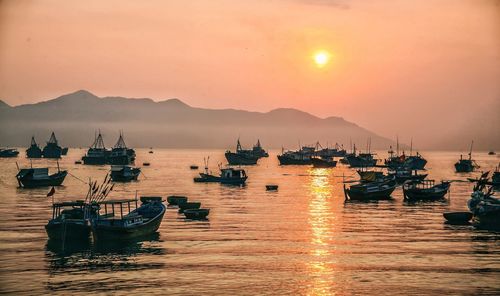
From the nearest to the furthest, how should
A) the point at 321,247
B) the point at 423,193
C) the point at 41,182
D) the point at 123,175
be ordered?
the point at 321,247
the point at 423,193
the point at 41,182
the point at 123,175

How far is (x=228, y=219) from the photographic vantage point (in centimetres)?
7869

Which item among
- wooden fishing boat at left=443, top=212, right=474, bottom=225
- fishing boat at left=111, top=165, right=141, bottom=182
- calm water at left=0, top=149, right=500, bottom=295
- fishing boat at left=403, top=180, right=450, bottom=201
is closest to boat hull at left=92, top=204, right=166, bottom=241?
calm water at left=0, top=149, right=500, bottom=295

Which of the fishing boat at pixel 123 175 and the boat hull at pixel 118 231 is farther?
the fishing boat at pixel 123 175

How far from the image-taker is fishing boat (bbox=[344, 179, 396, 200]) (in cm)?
10462

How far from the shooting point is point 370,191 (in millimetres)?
104750

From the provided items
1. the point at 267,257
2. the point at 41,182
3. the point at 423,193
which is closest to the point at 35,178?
the point at 41,182

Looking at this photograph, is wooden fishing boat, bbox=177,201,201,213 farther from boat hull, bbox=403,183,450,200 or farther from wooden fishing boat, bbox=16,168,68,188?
wooden fishing boat, bbox=16,168,68,188

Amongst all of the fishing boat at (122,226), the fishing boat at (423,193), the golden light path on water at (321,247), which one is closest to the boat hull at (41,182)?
the golden light path on water at (321,247)

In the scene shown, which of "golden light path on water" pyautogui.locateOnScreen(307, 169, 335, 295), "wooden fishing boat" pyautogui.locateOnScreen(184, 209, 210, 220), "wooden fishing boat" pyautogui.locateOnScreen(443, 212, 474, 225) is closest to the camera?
"golden light path on water" pyautogui.locateOnScreen(307, 169, 335, 295)

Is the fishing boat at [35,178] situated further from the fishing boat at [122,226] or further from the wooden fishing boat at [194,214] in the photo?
the fishing boat at [122,226]

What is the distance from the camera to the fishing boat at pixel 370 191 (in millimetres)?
104625

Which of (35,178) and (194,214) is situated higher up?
(35,178)

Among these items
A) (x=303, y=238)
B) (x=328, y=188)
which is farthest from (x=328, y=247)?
(x=328, y=188)

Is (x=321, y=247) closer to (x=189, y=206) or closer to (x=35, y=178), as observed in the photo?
(x=189, y=206)
